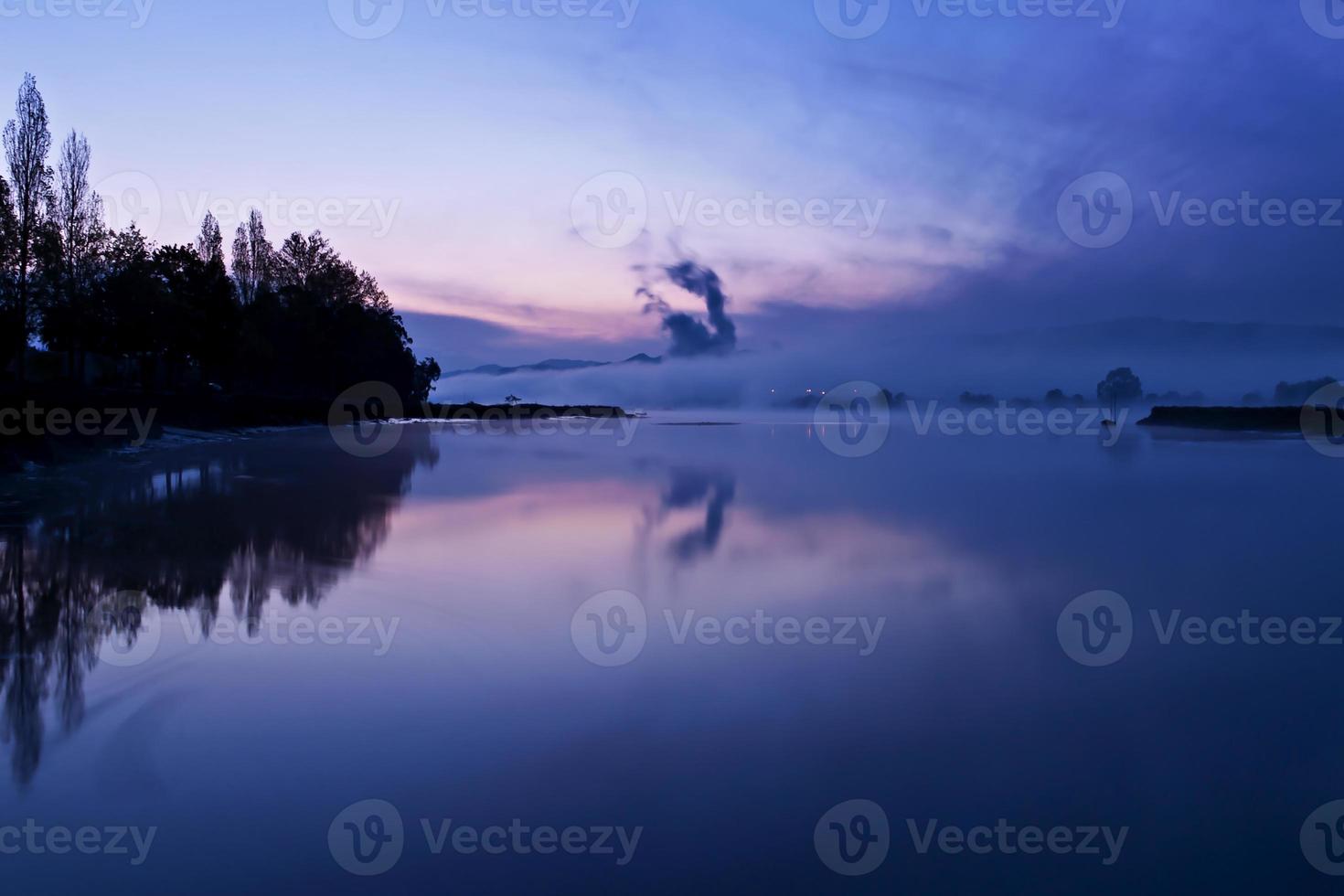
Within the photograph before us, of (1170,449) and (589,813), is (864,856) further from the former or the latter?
(1170,449)

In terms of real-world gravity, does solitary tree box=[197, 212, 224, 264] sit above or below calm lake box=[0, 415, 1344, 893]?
above

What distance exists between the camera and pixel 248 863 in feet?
13.6

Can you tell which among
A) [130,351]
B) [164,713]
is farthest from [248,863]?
[130,351]

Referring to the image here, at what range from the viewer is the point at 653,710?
6.32 m

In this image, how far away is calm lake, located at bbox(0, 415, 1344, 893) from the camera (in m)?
4.33
